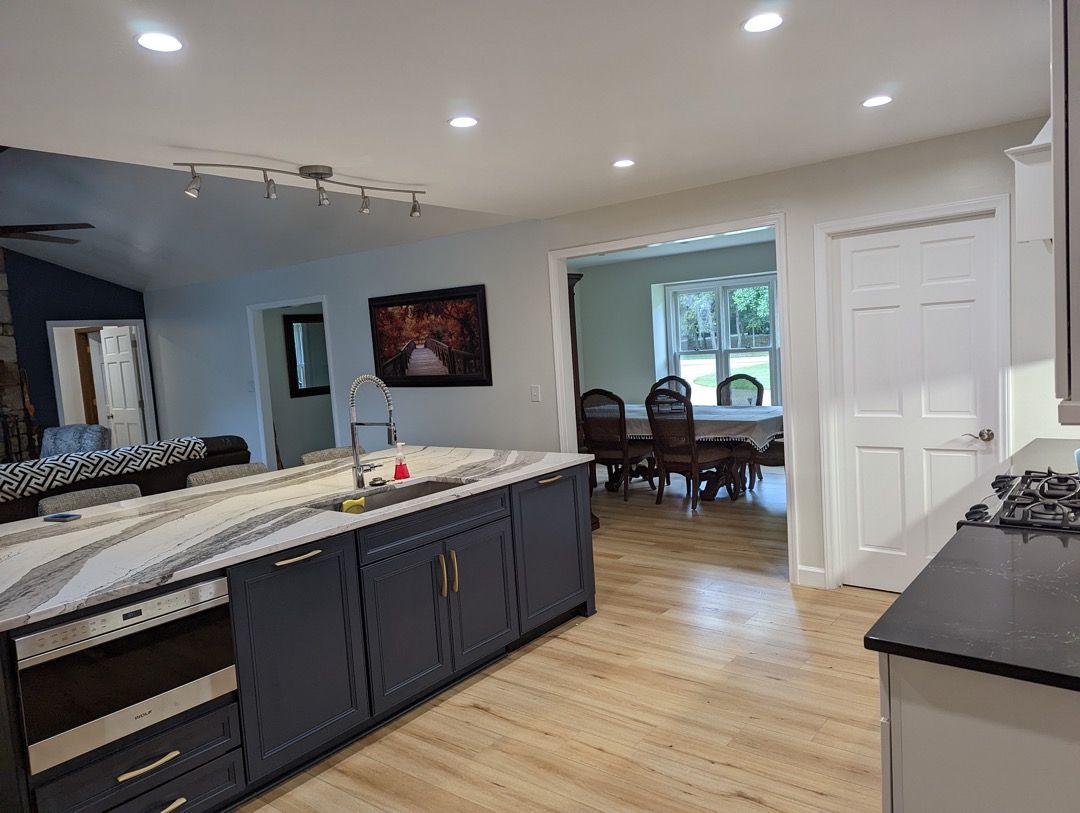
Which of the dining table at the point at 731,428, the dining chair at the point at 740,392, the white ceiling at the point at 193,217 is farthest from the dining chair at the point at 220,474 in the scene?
the dining chair at the point at 740,392

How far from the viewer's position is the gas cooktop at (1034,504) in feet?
6.33

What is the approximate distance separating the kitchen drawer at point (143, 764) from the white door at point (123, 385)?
7394 mm

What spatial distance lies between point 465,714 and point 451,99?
2.30 metres

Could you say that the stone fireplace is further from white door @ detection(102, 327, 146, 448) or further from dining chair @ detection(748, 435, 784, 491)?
dining chair @ detection(748, 435, 784, 491)

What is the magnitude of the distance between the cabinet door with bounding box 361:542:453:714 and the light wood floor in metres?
0.16

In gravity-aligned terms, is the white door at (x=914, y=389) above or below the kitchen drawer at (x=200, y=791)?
above

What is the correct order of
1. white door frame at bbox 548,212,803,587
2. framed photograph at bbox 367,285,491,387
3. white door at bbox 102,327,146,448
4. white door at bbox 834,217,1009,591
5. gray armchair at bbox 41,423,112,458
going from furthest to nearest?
white door at bbox 102,327,146,448 < gray armchair at bbox 41,423,112,458 < framed photograph at bbox 367,285,491,387 < white door frame at bbox 548,212,803,587 < white door at bbox 834,217,1009,591

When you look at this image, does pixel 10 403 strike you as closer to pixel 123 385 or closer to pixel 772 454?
pixel 123 385

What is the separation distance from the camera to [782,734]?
2.58 metres

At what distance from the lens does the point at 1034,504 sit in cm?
208

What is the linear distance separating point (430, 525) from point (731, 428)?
3.65 meters

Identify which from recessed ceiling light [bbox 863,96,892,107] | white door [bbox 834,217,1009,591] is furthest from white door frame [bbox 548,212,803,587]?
recessed ceiling light [bbox 863,96,892,107]

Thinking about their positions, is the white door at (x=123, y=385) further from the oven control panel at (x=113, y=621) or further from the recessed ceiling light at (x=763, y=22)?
the recessed ceiling light at (x=763, y=22)

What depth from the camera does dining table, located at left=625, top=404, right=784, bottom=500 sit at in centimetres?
593
